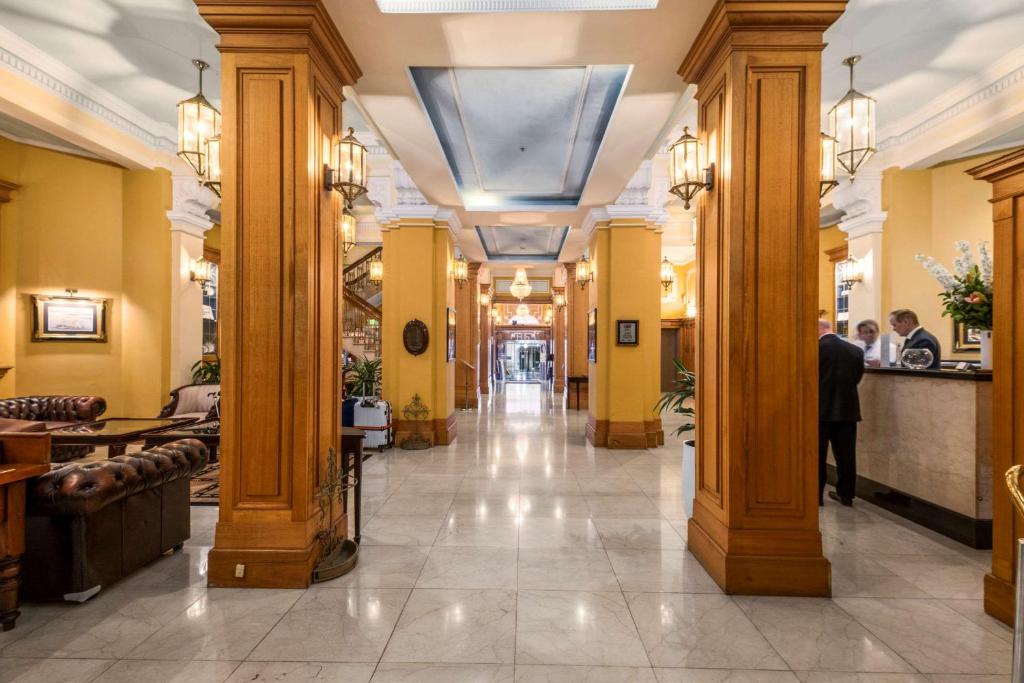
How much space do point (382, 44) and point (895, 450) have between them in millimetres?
5219

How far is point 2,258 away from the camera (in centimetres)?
716

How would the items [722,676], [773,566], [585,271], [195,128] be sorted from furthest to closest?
[585,271] → [195,128] → [773,566] → [722,676]

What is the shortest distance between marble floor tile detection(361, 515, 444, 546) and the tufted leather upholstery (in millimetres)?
1422

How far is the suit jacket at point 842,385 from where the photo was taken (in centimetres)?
443

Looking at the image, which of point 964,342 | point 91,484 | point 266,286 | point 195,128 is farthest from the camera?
point 964,342

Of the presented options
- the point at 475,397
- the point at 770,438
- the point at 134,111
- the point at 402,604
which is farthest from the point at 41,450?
the point at 475,397

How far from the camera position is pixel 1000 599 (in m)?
2.58

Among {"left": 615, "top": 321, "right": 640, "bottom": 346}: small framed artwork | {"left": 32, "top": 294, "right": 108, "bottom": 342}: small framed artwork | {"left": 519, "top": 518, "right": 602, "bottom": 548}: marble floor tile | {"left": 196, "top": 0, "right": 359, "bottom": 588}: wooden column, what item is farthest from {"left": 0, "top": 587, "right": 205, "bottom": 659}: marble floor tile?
{"left": 32, "top": 294, "right": 108, "bottom": 342}: small framed artwork

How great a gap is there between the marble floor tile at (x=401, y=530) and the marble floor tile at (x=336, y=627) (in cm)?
72

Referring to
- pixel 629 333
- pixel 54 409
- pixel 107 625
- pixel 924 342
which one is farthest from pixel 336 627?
pixel 54 409

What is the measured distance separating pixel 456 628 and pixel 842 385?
3853mm

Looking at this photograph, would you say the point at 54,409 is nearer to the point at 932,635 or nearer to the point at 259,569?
the point at 259,569

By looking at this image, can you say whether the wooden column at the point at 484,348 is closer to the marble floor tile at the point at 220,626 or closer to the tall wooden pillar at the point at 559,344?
the tall wooden pillar at the point at 559,344

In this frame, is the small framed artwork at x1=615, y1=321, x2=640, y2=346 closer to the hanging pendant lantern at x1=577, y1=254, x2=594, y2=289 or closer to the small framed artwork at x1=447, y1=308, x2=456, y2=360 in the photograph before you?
the hanging pendant lantern at x1=577, y1=254, x2=594, y2=289
